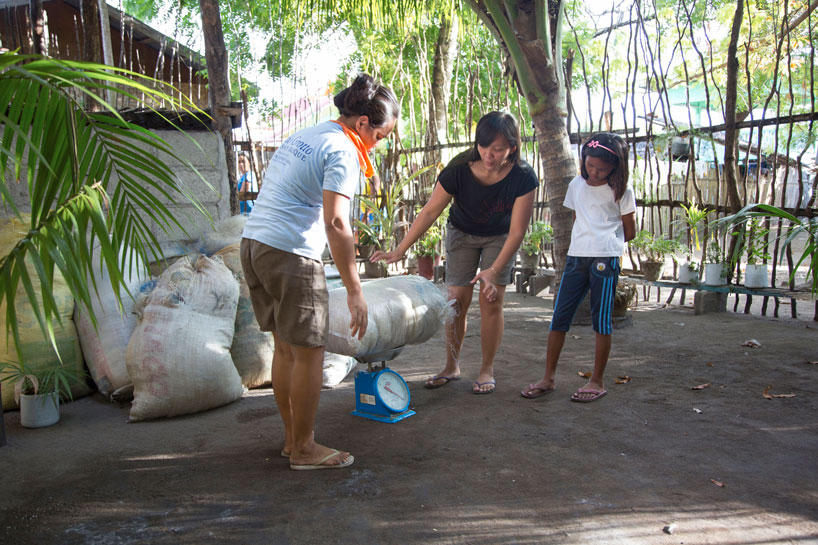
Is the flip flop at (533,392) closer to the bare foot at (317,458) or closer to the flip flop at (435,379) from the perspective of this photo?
the flip flop at (435,379)

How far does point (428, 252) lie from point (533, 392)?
5227 millimetres

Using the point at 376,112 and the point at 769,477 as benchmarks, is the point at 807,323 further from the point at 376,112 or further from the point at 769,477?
the point at 376,112

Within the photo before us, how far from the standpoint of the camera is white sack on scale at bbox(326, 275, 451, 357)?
298cm

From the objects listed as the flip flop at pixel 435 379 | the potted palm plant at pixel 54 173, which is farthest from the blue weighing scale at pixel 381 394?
the potted palm plant at pixel 54 173

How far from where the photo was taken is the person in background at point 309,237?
2.37 m

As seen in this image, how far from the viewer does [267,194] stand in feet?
8.11

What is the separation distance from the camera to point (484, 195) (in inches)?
137

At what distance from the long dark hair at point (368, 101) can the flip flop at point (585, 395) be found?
187 cm

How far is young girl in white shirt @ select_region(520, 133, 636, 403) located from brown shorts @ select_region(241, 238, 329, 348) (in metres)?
1.54

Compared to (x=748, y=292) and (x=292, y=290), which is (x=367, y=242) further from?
(x=292, y=290)

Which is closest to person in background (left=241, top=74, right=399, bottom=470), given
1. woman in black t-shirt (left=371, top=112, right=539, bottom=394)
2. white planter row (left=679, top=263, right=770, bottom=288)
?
woman in black t-shirt (left=371, top=112, right=539, bottom=394)

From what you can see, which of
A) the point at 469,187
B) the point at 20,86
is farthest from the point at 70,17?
the point at 20,86

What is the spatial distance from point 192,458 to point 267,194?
47.4 inches

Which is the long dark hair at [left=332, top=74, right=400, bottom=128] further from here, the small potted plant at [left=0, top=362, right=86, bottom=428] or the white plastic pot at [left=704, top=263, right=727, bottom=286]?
the white plastic pot at [left=704, top=263, right=727, bottom=286]
